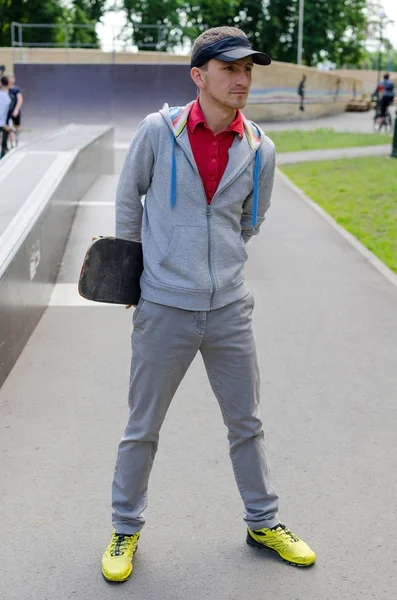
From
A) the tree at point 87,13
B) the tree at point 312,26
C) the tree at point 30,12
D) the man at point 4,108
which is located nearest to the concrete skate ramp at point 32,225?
the man at point 4,108

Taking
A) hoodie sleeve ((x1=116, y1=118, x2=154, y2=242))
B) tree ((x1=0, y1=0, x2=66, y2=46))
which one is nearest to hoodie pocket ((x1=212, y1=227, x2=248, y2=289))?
hoodie sleeve ((x1=116, y1=118, x2=154, y2=242))

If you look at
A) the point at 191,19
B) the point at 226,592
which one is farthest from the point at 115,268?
the point at 191,19

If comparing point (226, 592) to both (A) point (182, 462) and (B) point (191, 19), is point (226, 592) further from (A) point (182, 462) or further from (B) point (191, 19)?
(B) point (191, 19)

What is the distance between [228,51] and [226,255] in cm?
74

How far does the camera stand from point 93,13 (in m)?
61.8

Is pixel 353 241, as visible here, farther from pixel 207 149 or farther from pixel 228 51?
pixel 228 51

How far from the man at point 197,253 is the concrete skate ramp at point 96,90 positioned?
103 ft

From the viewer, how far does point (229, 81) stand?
3158 millimetres

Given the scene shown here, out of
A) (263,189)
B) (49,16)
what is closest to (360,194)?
(263,189)

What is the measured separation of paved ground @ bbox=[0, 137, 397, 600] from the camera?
3.46 m

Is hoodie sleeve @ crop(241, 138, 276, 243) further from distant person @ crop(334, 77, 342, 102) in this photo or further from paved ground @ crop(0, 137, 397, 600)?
distant person @ crop(334, 77, 342, 102)

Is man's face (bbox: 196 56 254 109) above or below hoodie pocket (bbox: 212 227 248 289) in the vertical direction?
above

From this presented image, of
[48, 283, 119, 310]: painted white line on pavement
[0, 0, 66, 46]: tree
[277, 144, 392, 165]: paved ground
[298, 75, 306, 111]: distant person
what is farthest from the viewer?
[0, 0, 66, 46]: tree

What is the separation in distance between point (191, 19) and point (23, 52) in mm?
27498
